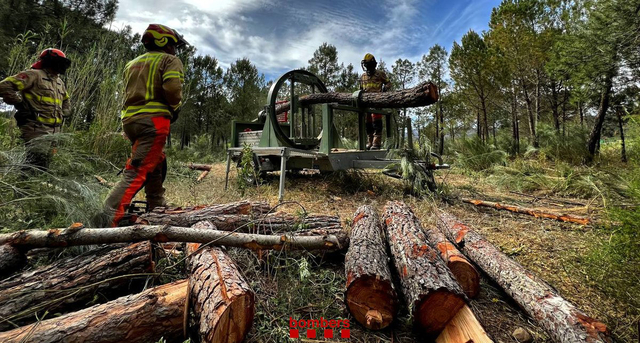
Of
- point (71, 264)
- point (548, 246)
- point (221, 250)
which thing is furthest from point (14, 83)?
point (548, 246)

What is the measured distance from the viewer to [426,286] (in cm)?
140

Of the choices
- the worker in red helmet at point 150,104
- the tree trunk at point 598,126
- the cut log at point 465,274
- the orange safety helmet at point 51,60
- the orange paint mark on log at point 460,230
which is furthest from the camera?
the tree trunk at point 598,126

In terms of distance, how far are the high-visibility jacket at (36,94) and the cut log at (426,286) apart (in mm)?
4543

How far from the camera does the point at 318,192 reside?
499cm

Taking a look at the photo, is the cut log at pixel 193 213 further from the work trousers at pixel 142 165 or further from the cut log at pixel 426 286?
the cut log at pixel 426 286

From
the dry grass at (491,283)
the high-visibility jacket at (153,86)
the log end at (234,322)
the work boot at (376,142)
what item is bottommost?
the dry grass at (491,283)

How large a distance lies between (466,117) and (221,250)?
22366 mm

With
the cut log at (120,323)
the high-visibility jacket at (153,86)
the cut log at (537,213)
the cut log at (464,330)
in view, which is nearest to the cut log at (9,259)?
the cut log at (120,323)

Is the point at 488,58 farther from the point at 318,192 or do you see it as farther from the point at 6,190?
the point at 6,190

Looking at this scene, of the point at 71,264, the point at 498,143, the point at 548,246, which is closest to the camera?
the point at 71,264

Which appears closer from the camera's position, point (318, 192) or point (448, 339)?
point (448, 339)

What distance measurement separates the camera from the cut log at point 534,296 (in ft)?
4.03

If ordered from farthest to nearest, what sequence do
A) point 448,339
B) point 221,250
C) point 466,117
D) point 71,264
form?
point 466,117 < point 221,250 < point 71,264 < point 448,339

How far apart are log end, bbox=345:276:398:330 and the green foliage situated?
7246 millimetres
